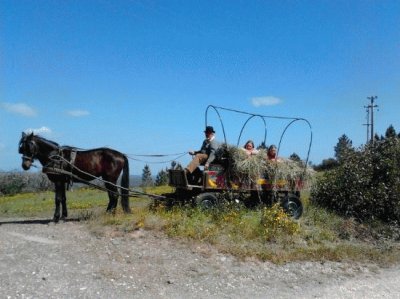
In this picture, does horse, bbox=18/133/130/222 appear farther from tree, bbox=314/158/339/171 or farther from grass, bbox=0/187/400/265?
tree, bbox=314/158/339/171

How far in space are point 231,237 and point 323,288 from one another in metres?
2.71

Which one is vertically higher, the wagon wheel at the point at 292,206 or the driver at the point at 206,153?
the driver at the point at 206,153

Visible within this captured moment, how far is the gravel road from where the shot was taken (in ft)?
24.7

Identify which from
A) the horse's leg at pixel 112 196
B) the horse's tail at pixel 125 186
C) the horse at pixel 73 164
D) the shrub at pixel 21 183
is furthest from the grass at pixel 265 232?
the shrub at pixel 21 183

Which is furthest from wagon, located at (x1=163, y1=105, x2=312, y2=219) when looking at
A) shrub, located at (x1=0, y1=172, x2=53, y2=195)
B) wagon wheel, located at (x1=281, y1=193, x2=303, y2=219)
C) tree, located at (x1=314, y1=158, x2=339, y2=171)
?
shrub, located at (x1=0, y1=172, x2=53, y2=195)

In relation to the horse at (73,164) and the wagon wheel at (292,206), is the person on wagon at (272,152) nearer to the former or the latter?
the wagon wheel at (292,206)

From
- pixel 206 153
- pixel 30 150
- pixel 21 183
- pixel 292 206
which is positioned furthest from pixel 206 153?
pixel 21 183

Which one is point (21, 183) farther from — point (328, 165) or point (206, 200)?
point (206, 200)

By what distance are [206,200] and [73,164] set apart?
12.6ft

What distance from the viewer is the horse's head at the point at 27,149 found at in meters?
12.3

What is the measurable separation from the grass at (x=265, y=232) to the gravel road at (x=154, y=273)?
1.08 feet

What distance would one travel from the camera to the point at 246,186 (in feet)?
40.9

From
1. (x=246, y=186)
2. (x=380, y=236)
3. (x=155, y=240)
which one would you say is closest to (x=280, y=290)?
(x=155, y=240)

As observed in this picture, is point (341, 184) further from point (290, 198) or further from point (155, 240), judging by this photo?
point (155, 240)
